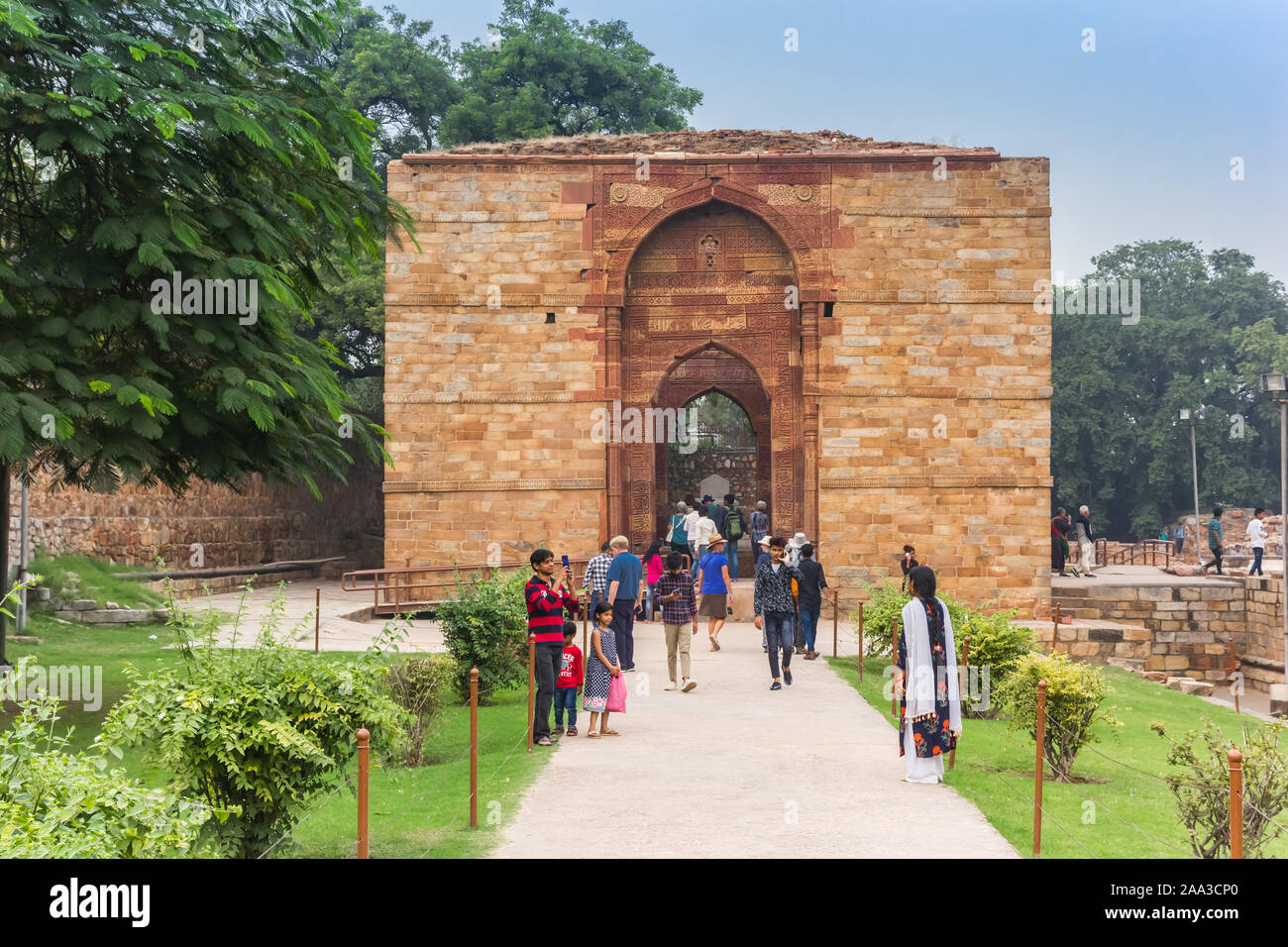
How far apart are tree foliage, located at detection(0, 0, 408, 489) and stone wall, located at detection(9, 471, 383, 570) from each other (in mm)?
6522

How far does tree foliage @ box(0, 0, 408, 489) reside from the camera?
8.31 m

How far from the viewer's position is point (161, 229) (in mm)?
8617

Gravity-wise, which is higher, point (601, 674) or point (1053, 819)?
point (601, 674)

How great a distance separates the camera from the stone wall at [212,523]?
1872cm

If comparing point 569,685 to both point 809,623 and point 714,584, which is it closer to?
point 714,584

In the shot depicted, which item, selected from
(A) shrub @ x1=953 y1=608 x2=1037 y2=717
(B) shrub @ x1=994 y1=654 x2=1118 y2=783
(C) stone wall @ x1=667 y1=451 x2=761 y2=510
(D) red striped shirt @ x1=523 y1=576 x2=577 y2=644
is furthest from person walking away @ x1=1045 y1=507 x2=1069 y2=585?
(D) red striped shirt @ x1=523 y1=576 x2=577 y2=644

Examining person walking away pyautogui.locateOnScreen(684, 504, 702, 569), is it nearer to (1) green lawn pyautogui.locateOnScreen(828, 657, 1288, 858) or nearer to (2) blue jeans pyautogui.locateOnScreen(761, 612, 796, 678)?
(1) green lawn pyautogui.locateOnScreen(828, 657, 1288, 858)

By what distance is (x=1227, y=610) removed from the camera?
23.7 metres

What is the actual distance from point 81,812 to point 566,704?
18.9 ft

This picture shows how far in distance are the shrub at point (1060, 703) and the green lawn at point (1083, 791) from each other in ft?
0.80

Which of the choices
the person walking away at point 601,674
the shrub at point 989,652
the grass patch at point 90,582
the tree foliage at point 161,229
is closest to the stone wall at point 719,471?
the grass patch at point 90,582

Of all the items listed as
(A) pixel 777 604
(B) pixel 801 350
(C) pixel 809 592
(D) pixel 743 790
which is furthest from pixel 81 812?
(B) pixel 801 350
